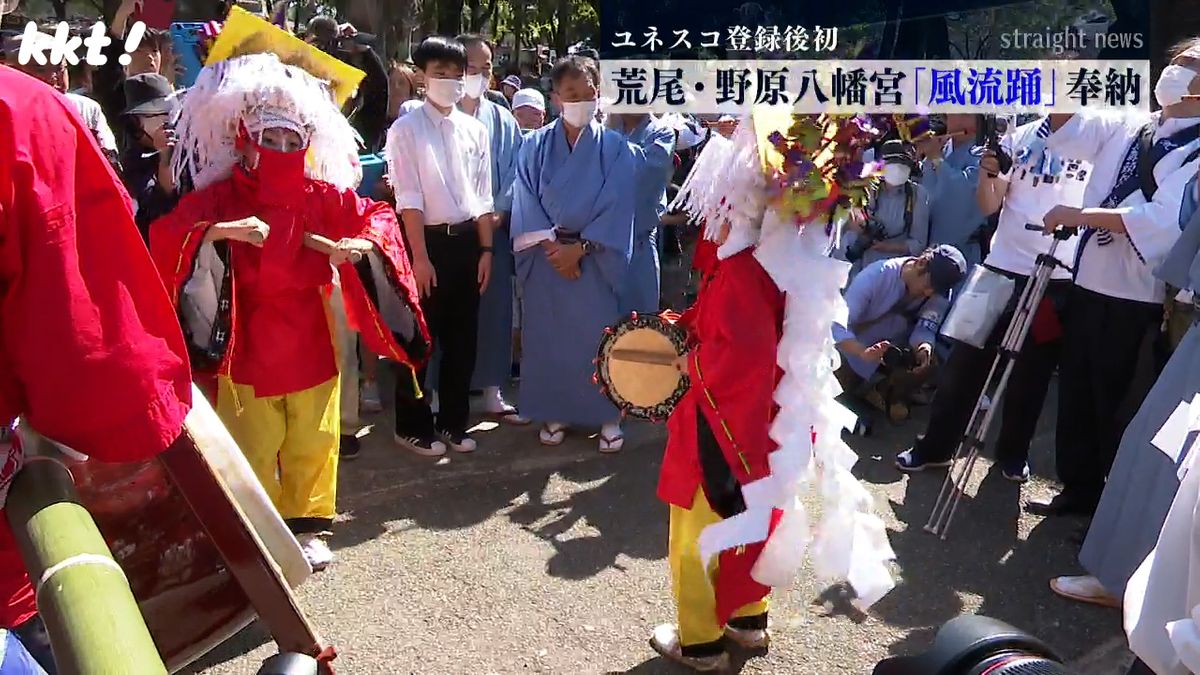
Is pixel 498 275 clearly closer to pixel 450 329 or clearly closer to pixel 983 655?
pixel 450 329

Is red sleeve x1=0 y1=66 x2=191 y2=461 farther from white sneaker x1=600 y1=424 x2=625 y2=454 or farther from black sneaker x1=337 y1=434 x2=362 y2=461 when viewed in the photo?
white sneaker x1=600 y1=424 x2=625 y2=454

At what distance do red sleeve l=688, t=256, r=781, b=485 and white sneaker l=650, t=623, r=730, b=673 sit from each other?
1.96 ft

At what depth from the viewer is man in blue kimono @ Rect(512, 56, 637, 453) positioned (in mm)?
4805

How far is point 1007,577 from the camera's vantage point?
371 centimetres

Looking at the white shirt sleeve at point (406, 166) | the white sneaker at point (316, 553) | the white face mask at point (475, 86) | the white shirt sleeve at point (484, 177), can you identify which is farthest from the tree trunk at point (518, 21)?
the white sneaker at point (316, 553)

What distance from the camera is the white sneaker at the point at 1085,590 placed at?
345 cm

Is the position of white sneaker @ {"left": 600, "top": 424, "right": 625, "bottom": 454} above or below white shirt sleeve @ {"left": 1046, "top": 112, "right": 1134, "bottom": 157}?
below

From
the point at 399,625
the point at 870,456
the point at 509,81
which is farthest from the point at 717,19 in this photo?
the point at 399,625

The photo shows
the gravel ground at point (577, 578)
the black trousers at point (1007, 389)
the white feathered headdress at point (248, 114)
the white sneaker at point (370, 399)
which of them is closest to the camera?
the gravel ground at point (577, 578)

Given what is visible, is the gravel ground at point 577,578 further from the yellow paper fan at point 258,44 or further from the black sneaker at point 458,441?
the yellow paper fan at point 258,44

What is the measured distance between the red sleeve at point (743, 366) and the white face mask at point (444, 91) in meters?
2.24

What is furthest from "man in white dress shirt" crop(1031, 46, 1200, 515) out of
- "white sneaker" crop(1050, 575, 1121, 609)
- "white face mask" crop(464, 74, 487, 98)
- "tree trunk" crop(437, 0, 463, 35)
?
"tree trunk" crop(437, 0, 463, 35)

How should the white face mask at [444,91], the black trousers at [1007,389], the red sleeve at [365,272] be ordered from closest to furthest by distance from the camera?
the red sleeve at [365,272]
the black trousers at [1007,389]
the white face mask at [444,91]

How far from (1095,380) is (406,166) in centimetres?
303
